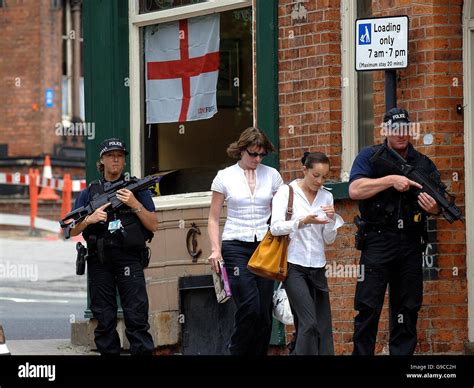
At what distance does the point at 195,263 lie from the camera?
47.6ft

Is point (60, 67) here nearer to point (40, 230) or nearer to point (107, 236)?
point (40, 230)

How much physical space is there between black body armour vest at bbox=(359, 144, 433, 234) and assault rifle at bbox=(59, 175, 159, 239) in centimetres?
183

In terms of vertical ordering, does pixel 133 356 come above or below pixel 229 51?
below

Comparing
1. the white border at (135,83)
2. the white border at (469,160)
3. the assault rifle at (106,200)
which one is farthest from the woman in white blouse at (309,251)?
the white border at (135,83)

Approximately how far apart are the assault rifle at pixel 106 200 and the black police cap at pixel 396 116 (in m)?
1.93

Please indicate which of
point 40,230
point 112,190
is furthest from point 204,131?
point 40,230

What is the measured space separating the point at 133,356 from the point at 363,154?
7.55ft

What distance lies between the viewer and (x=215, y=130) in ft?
49.1

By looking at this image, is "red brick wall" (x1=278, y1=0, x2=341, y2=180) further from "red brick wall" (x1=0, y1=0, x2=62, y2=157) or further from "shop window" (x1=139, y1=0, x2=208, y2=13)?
"red brick wall" (x1=0, y1=0, x2=62, y2=157)

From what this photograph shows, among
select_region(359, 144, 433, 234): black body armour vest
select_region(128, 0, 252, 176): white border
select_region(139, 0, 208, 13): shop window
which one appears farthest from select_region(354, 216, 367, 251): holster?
select_region(128, 0, 252, 176): white border

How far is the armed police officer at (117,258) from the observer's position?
1192cm

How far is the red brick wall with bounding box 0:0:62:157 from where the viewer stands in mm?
34625

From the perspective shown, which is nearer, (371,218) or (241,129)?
(371,218)

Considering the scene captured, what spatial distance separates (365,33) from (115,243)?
2.50 meters
